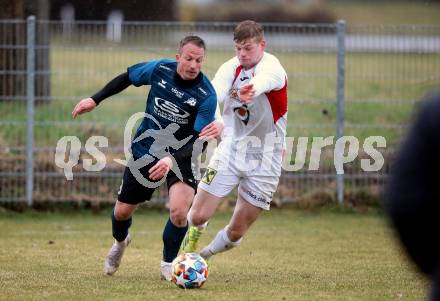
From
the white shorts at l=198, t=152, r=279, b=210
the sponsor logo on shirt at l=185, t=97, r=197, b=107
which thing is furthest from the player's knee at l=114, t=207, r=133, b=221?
the sponsor logo on shirt at l=185, t=97, r=197, b=107

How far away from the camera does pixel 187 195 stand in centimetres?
778

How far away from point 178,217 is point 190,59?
1.37 meters

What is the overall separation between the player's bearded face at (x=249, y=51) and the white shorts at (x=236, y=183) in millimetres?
967

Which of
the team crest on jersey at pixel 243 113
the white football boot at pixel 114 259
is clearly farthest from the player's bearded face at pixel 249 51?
the white football boot at pixel 114 259

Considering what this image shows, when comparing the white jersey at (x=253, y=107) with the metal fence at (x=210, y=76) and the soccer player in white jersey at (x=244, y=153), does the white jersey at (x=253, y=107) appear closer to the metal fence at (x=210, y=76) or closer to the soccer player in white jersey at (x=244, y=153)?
the soccer player in white jersey at (x=244, y=153)

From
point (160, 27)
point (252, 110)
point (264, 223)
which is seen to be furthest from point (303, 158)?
point (252, 110)

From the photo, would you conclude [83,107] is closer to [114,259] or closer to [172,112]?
[172,112]

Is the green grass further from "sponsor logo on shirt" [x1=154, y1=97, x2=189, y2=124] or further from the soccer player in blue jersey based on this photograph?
"sponsor logo on shirt" [x1=154, y1=97, x2=189, y2=124]

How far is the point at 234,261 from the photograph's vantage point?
9664mm

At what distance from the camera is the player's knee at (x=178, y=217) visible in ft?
25.5

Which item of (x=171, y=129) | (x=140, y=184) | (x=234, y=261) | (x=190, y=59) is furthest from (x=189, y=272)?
(x=234, y=261)

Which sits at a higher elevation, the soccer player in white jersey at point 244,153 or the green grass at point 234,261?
the soccer player in white jersey at point 244,153

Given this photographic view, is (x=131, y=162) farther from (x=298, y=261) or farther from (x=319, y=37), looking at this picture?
(x=319, y=37)

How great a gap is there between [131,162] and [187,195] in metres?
0.64
